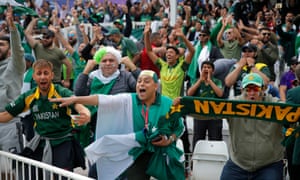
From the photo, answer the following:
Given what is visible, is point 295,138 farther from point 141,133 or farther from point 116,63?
point 116,63

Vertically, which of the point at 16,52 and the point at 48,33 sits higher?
the point at 48,33

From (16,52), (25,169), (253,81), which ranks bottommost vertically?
(25,169)

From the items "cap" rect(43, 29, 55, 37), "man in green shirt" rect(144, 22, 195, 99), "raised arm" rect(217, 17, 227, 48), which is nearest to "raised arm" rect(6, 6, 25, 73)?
"man in green shirt" rect(144, 22, 195, 99)

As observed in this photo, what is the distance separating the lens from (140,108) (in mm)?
5461

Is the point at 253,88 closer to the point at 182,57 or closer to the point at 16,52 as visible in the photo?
the point at 16,52

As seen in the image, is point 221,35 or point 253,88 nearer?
point 253,88

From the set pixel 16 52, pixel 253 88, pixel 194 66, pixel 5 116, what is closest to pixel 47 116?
pixel 5 116

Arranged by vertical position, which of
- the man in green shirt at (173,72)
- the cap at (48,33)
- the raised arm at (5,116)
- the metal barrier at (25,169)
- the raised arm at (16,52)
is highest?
the cap at (48,33)

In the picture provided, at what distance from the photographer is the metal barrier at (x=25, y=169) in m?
4.81

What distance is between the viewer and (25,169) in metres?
5.34

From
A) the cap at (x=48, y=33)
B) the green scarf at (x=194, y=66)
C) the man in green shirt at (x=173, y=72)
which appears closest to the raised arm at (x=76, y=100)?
the man in green shirt at (x=173, y=72)

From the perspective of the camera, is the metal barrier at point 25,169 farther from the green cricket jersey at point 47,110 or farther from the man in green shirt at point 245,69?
the man in green shirt at point 245,69

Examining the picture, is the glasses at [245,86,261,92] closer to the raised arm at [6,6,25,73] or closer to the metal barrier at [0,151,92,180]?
the metal barrier at [0,151,92,180]

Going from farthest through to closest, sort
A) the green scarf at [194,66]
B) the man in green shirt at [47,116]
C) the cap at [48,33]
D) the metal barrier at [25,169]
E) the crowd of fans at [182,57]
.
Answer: the green scarf at [194,66], the cap at [48,33], the crowd of fans at [182,57], the man in green shirt at [47,116], the metal barrier at [25,169]
